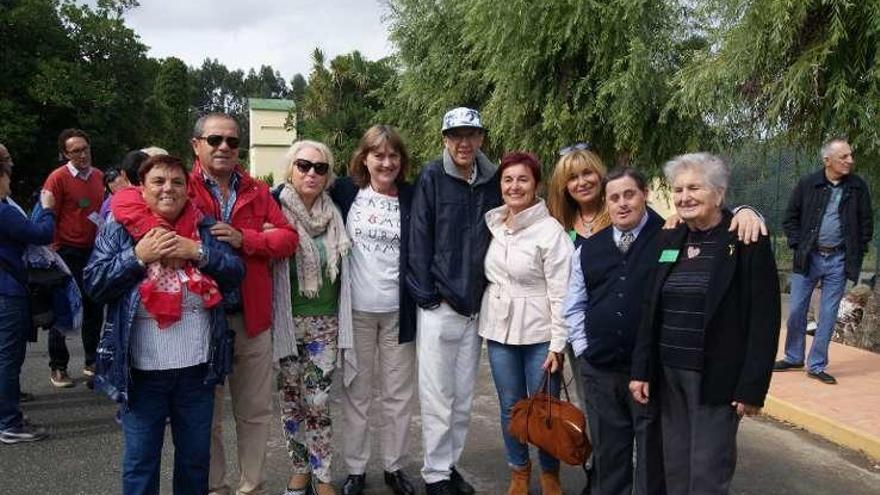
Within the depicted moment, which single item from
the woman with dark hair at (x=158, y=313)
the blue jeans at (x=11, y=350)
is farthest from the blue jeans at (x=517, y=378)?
the blue jeans at (x=11, y=350)

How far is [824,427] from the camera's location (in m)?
4.97

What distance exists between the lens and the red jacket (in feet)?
10.8

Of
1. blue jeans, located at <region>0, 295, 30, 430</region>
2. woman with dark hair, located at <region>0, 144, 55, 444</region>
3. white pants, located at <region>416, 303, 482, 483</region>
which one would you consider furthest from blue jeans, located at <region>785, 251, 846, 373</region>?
blue jeans, located at <region>0, 295, 30, 430</region>

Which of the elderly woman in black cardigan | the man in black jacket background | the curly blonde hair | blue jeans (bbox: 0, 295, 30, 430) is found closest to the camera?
the elderly woman in black cardigan

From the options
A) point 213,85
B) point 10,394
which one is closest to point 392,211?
point 10,394

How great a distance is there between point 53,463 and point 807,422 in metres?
5.20

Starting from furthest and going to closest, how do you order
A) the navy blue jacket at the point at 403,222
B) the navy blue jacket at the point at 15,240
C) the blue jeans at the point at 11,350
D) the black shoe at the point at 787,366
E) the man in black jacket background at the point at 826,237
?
the black shoe at the point at 787,366 → the man in black jacket background at the point at 826,237 → the blue jeans at the point at 11,350 → the navy blue jacket at the point at 15,240 → the navy blue jacket at the point at 403,222

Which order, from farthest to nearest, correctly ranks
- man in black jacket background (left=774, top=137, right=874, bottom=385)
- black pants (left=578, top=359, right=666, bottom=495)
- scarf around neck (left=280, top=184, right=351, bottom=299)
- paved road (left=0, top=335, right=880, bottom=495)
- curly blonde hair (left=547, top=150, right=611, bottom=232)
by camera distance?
man in black jacket background (left=774, top=137, right=874, bottom=385) < paved road (left=0, top=335, right=880, bottom=495) < curly blonde hair (left=547, top=150, right=611, bottom=232) < scarf around neck (left=280, top=184, right=351, bottom=299) < black pants (left=578, top=359, right=666, bottom=495)

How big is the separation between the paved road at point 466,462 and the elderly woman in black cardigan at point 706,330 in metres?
1.22

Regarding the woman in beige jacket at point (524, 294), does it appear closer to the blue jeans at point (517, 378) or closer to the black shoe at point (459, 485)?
the blue jeans at point (517, 378)

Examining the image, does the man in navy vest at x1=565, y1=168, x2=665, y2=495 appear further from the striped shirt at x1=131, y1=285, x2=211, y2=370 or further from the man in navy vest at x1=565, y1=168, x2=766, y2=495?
the striped shirt at x1=131, y1=285, x2=211, y2=370

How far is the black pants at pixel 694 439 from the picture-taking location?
2893 millimetres

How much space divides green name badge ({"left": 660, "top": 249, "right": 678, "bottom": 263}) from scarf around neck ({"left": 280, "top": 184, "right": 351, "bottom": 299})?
63.7 inches

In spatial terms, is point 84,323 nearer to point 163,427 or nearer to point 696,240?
point 163,427
